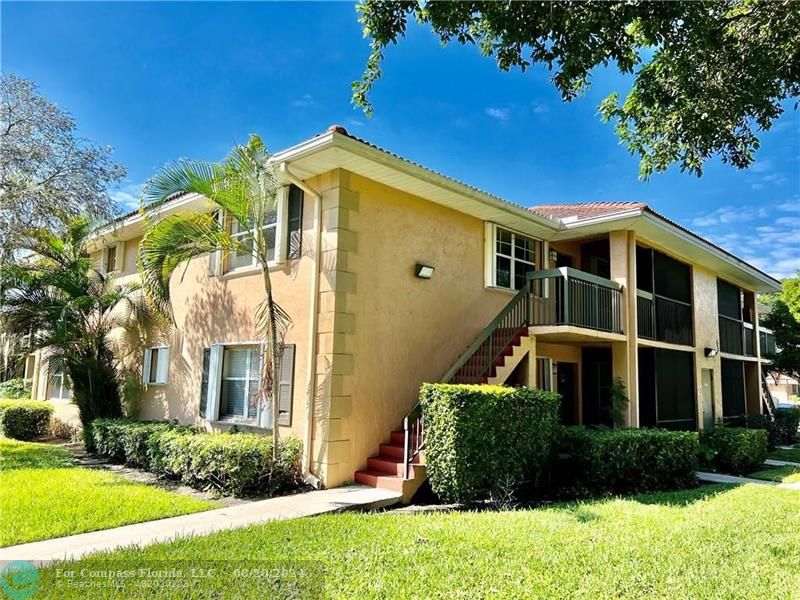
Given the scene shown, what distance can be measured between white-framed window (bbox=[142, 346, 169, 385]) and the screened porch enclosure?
1231cm

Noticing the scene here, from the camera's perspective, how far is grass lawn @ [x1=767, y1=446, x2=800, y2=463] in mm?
15789

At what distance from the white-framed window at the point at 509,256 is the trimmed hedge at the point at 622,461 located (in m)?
4.16

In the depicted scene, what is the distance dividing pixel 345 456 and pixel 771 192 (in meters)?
18.5

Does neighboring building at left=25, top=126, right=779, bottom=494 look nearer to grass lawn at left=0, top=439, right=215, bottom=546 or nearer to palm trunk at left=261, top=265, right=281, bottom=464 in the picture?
palm trunk at left=261, top=265, right=281, bottom=464

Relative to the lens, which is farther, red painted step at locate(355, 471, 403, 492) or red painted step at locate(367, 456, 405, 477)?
red painted step at locate(367, 456, 405, 477)

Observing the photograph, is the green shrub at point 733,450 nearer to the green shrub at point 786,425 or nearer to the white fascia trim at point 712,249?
the white fascia trim at point 712,249

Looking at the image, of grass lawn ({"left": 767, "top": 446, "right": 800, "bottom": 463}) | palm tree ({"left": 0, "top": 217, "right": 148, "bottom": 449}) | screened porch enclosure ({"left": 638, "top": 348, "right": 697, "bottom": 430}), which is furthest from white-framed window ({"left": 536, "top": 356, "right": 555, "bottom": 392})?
palm tree ({"left": 0, "top": 217, "right": 148, "bottom": 449})

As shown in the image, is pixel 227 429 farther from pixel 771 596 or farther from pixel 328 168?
pixel 771 596

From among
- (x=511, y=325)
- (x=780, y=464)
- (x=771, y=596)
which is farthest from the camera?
(x=780, y=464)

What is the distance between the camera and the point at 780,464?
47.7 feet

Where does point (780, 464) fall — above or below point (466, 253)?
below

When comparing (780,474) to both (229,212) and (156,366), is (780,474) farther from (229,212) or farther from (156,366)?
(156,366)

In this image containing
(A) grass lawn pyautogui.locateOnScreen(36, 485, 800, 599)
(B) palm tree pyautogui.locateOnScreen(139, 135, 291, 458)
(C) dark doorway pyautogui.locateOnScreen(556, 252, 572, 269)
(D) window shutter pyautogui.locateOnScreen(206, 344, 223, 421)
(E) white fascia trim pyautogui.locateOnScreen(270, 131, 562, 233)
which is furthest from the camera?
(C) dark doorway pyautogui.locateOnScreen(556, 252, 572, 269)

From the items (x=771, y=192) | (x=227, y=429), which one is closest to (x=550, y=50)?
(x=227, y=429)
